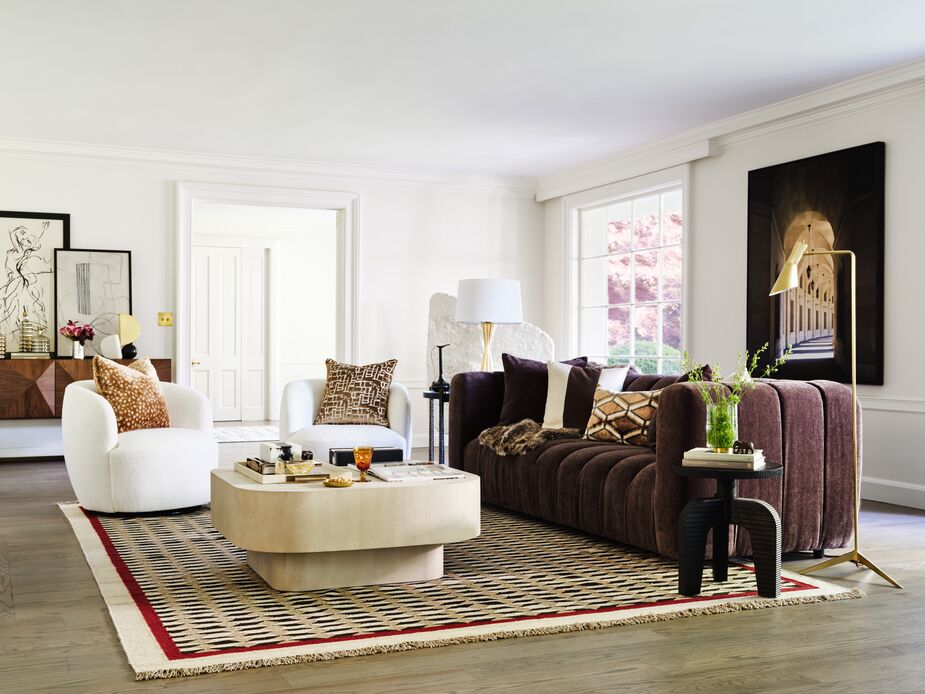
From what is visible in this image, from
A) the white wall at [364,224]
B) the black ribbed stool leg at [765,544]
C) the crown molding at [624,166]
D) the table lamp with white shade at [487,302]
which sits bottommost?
the black ribbed stool leg at [765,544]

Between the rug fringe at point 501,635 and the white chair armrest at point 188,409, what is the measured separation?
2.96m

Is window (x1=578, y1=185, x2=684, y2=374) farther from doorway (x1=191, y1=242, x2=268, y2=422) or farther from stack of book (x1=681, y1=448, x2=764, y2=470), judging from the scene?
doorway (x1=191, y1=242, x2=268, y2=422)

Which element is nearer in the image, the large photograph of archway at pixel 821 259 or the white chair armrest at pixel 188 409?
the white chair armrest at pixel 188 409

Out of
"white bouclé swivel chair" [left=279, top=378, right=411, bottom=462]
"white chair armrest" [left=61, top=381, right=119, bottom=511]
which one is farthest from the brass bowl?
"white bouclé swivel chair" [left=279, top=378, right=411, bottom=462]

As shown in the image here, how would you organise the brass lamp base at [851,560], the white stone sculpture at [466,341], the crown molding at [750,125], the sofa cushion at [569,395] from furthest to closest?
the white stone sculpture at [466,341], the crown molding at [750,125], the sofa cushion at [569,395], the brass lamp base at [851,560]

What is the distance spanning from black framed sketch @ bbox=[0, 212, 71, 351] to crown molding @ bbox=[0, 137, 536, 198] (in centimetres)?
51

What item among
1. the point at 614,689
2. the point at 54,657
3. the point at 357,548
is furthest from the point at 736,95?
the point at 54,657

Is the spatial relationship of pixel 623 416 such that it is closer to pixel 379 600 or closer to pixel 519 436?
pixel 519 436

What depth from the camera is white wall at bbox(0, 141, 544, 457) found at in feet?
24.6

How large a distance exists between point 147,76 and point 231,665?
3976 mm

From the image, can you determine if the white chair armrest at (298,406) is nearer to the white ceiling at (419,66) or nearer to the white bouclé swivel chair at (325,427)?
the white bouclé swivel chair at (325,427)

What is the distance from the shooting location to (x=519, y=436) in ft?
16.6

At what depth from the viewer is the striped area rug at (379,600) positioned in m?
2.83

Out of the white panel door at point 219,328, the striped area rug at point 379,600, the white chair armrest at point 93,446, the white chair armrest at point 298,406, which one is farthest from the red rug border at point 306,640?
the white panel door at point 219,328
